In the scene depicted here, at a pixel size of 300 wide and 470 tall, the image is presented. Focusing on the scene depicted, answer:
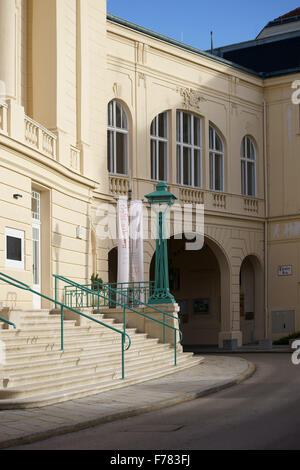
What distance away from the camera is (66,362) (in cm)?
1555

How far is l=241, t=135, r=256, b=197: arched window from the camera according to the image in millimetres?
35250

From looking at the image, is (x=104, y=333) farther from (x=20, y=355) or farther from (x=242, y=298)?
(x=242, y=298)

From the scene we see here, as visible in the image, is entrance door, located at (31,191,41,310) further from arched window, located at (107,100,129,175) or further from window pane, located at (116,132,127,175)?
window pane, located at (116,132,127,175)

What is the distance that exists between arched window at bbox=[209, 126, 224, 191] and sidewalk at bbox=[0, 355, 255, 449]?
49.4ft

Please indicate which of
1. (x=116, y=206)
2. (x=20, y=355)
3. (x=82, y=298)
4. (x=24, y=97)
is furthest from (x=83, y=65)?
(x=20, y=355)

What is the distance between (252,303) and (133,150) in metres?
9.77

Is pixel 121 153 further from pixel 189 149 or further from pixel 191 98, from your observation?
pixel 191 98

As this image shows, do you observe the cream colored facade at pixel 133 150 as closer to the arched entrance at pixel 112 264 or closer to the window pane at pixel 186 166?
the window pane at pixel 186 166

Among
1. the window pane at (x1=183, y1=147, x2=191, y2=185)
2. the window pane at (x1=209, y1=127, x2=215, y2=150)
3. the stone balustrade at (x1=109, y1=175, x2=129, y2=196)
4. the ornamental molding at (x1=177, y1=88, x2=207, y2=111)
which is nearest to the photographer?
the stone balustrade at (x1=109, y1=175, x2=129, y2=196)

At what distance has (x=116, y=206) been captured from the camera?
28203 mm

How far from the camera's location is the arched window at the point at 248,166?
3525 cm

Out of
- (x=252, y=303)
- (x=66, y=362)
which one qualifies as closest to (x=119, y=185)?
(x=252, y=303)

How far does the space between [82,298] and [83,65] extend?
7408 millimetres

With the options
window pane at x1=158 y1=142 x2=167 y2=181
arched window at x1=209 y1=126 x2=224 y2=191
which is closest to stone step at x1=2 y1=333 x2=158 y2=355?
window pane at x1=158 y1=142 x2=167 y2=181
